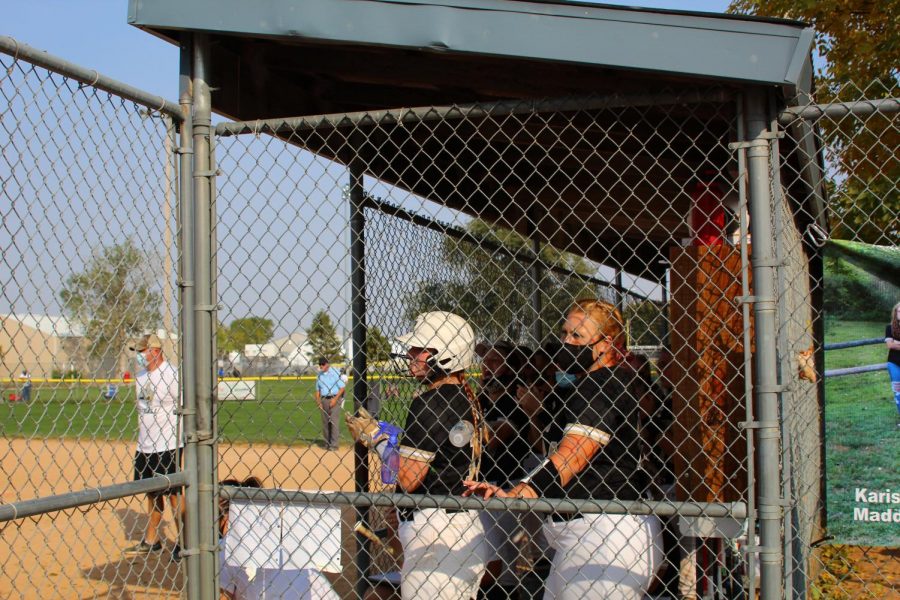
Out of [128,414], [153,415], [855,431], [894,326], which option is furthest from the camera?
[128,414]

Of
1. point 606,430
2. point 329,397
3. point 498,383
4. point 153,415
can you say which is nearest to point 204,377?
point 606,430

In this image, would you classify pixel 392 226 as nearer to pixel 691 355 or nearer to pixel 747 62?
pixel 691 355

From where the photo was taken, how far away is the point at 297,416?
87.2 ft

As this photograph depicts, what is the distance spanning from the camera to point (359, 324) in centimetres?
466

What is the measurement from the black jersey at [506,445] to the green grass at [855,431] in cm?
216

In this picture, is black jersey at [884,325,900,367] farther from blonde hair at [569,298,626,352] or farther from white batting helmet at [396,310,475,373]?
white batting helmet at [396,310,475,373]

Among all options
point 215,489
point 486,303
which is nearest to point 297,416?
point 486,303

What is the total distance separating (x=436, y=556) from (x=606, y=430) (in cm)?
92

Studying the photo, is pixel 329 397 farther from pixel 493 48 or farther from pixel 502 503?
pixel 493 48

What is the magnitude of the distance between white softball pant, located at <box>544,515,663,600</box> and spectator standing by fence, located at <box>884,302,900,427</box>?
2801 millimetres

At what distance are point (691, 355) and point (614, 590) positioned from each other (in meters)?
1.00

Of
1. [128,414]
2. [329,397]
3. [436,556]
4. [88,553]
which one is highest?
[436,556]

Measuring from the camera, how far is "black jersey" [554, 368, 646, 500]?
351cm

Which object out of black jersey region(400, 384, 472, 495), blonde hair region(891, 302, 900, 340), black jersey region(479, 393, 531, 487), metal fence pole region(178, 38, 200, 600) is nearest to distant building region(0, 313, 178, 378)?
metal fence pole region(178, 38, 200, 600)
